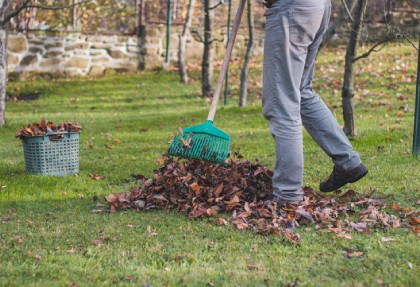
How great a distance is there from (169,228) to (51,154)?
2.49 m

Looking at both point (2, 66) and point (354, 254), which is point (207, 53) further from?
point (354, 254)

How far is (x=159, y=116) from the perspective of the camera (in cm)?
1117

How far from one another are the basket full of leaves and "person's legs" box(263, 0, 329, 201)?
2.63 m

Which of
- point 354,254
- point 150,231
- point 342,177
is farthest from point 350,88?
point 354,254

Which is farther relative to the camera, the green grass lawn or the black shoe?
the black shoe

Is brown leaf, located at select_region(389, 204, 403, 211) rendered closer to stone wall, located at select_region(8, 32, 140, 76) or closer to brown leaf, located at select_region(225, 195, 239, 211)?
brown leaf, located at select_region(225, 195, 239, 211)

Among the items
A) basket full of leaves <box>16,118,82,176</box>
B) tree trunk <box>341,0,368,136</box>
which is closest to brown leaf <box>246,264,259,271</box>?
basket full of leaves <box>16,118,82,176</box>

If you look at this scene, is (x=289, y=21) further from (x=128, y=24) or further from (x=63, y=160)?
(x=128, y=24)

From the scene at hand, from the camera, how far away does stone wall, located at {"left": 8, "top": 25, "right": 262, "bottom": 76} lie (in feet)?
49.1

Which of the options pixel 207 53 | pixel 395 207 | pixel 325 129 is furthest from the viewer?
pixel 207 53

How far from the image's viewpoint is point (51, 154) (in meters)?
6.52

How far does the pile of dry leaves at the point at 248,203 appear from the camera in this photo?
436 cm

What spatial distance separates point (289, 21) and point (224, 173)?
1331 millimetres

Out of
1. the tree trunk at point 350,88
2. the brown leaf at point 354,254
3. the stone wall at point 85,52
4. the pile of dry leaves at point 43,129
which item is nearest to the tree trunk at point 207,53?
the stone wall at point 85,52
